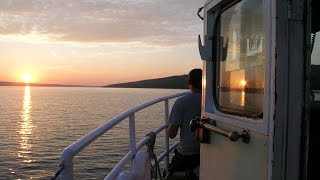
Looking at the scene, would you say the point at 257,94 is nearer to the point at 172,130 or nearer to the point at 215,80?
the point at 215,80

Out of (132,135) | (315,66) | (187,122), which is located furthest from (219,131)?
(187,122)

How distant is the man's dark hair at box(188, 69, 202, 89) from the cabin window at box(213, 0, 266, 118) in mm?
1501

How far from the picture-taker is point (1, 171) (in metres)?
20.6

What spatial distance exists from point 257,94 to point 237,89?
1.16ft

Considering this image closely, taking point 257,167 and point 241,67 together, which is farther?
point 241,67

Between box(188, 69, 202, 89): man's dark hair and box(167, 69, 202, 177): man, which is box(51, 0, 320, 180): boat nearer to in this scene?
box(167, 69, 202, 177): man

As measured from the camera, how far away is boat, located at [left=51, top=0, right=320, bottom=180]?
2.24 meters

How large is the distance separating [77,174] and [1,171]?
4652 millimetres

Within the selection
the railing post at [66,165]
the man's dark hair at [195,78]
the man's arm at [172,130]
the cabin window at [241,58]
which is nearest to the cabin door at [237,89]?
the cabin window at [241,58]

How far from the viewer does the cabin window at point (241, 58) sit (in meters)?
2.54

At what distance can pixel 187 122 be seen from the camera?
15.7 feet

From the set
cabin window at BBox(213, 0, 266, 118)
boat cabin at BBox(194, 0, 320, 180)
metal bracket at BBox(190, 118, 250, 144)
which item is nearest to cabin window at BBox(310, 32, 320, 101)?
boat cabin at BBox(194, 0, 320, 180)

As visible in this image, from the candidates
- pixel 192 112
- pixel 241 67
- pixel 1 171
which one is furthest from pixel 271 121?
pixel 1 171

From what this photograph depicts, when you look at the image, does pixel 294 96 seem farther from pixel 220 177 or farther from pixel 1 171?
pixel 1 171
